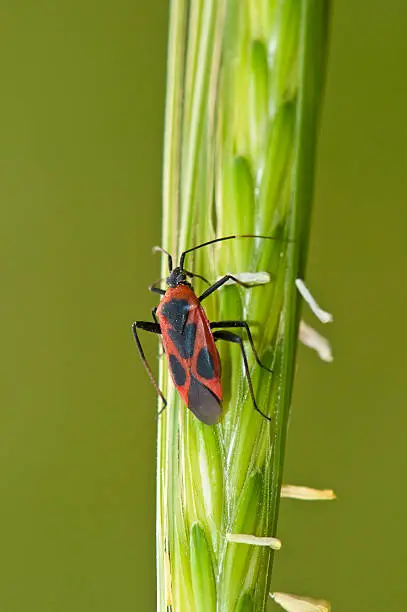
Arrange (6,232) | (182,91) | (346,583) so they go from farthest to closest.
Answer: (6,232)
(346,583)
(182,91)

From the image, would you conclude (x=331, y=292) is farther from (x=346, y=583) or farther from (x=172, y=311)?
(x=172, y=311)

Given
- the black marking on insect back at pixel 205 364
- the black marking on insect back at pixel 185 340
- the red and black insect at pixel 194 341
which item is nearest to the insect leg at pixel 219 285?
the red and black insect at pixel 194 341

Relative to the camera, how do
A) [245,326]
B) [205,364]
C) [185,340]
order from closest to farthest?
[245,326] → [205,364] → [185,340]

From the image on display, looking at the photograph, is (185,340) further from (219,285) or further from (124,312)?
(124,312)

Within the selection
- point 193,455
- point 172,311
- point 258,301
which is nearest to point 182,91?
point 258,301

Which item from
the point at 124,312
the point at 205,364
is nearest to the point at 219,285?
the point at 205,364
